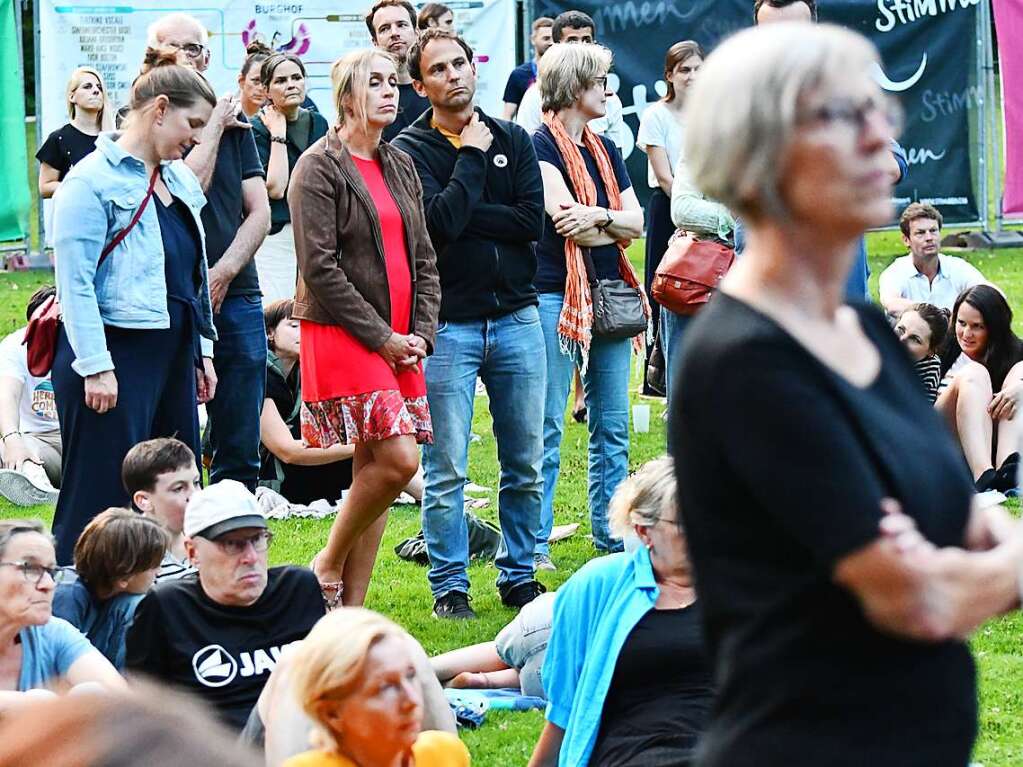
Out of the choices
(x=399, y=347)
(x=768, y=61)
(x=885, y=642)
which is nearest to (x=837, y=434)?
(x=885, y=642)

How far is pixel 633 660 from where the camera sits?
14.9 ft

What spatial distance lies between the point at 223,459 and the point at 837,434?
5871 mm

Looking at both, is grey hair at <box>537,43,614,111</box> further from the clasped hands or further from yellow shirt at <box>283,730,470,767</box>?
yellow shirt at <box>283,730,470,767</box>

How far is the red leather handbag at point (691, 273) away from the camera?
782cm

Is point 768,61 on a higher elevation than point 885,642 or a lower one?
higher

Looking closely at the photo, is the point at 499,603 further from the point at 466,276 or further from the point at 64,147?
the point at 64,147

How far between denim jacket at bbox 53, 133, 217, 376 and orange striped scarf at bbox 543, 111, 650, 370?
1.80 metres

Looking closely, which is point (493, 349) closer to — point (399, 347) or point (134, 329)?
point (399, 347)

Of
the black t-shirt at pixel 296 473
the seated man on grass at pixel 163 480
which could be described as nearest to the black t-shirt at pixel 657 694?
the seated man on grass at pixel 163 480

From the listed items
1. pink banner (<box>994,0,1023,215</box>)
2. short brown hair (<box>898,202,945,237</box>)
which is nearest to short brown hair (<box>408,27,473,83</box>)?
short brown hair (<box>898,202,945,237</box>)

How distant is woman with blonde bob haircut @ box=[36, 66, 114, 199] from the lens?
10.6 metres

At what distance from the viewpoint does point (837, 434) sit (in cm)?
198

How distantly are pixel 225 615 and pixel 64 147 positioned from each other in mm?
6423

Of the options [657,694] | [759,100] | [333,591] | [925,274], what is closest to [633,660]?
[657,694]
